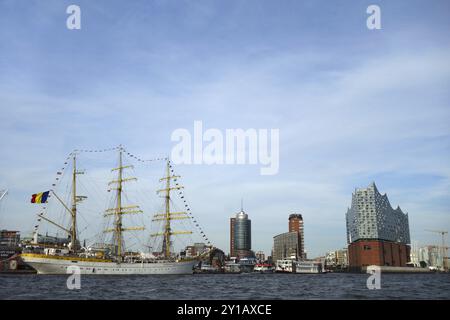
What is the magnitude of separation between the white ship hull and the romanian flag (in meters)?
19.1

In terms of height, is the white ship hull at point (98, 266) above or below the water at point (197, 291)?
below

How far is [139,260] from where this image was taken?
135625 millimetres

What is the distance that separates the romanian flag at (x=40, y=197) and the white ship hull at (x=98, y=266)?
1906 centimetres

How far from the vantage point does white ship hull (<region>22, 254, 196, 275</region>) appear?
111 meters

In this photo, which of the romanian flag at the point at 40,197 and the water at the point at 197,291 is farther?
the romanian flag at the point at 40,197

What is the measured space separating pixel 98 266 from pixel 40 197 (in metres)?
29.8

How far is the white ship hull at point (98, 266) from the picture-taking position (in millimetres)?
110750

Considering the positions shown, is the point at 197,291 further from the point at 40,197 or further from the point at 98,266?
the point at 98,266

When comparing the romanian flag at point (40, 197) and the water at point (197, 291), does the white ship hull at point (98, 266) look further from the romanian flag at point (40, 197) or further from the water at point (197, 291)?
the water at point (197, 291)

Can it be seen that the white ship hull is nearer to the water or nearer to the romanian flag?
the romanian flag

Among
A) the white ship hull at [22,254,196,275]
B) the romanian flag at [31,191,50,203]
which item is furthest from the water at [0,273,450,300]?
the white ship hull at [22,254,196,275]

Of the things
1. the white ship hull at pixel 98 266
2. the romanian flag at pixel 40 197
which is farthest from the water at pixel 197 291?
the white ship hull at pixel 98 266
